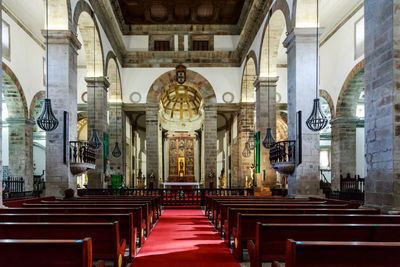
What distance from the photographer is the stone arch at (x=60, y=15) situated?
10.4m

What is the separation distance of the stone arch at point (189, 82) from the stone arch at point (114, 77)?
5.70ft

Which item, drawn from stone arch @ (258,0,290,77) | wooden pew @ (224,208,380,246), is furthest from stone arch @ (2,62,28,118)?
wooden pew @ (224,208,380,246)

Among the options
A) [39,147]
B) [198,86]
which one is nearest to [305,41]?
[198,86]

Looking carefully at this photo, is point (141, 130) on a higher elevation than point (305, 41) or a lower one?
lower

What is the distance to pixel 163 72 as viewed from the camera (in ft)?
67.5

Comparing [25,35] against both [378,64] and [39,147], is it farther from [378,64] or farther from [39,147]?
[378,64]

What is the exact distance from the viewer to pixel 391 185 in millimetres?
5766

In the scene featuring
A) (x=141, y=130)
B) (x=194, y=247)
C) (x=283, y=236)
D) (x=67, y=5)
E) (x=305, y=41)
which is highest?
(x=67, y=5)

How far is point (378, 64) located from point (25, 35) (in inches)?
575


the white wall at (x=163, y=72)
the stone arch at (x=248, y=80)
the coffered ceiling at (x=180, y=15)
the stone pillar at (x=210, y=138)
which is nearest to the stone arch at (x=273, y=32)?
the stone arch at (x=248, y=80)

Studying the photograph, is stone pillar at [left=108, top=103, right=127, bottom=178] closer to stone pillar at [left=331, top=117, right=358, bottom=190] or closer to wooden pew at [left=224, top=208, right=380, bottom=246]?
stone pillar at [left=331, top=117, right=358, bottom=190]

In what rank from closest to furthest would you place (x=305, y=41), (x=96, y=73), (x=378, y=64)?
1. (x=378, y=64)
2. (x=305, y=41)
3. (x=96, y=73)

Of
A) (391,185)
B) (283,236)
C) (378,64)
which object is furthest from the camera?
(378,64)

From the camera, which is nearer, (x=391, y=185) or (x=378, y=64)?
(x=391, y=185)
